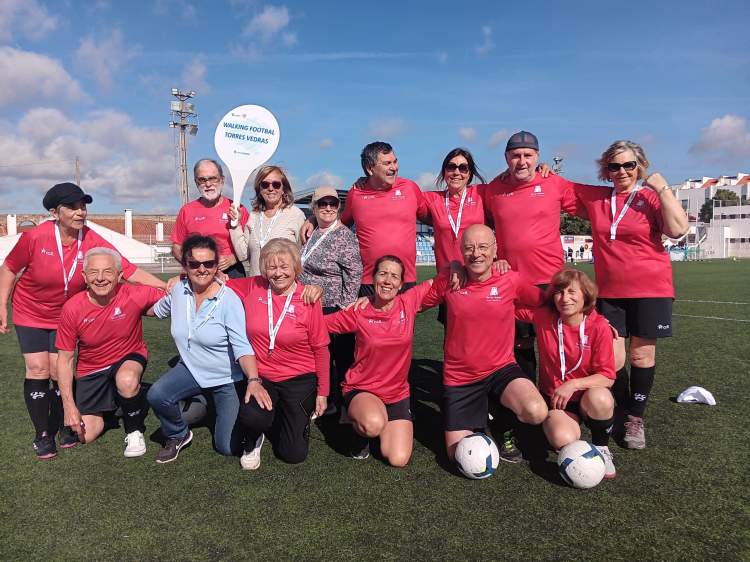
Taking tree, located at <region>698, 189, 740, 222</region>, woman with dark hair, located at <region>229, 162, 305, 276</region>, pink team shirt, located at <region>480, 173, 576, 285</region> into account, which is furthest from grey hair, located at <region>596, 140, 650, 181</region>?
tree, located at <region>698, 189, 740, 222</region>

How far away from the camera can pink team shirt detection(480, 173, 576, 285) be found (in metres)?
4.37

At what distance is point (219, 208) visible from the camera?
5.02 meters

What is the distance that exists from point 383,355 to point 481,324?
2.43 feet

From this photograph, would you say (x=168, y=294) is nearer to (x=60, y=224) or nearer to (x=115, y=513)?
(x=60, y=224)

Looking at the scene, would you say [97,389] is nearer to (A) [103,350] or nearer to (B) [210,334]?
(A) [103,350]

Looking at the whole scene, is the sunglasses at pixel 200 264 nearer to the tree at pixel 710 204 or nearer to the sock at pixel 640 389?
the sock at pixel 640 389

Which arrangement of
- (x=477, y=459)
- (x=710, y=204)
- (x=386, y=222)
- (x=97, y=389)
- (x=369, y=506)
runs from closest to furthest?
(x=369, y=506) < (x=477, y=459) < (x=97, y=389) < (x=386, y=222) < (x=710, y=204)

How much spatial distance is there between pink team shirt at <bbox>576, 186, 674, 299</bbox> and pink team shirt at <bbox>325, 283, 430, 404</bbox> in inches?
58.0

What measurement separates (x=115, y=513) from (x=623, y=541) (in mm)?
2733

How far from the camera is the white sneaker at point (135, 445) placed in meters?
4.05

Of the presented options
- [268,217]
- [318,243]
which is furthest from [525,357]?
[268,217]

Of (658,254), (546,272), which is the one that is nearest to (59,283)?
(546,272)

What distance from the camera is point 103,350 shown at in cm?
428

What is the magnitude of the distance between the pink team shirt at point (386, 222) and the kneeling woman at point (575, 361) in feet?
4.18
